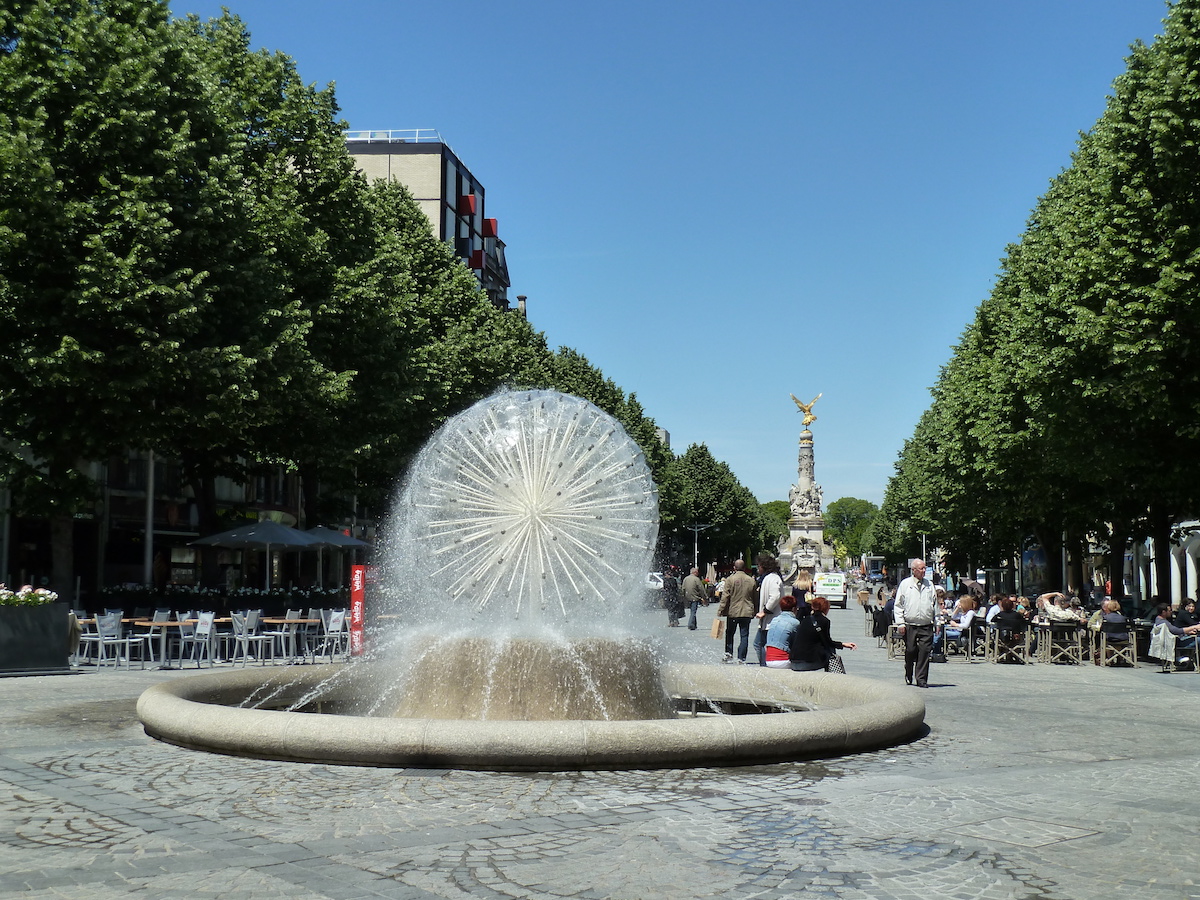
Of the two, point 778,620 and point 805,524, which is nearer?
point 778,620

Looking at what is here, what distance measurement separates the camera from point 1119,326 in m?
21.3

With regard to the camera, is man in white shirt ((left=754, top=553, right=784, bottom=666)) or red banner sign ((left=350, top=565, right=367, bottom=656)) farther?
red banner sign ((left=350, top=565, right=367, bottom=656))

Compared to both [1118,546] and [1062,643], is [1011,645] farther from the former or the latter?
[1118,546]

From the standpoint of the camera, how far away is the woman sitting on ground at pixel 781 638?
48.0 feet

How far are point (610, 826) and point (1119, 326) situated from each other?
57.9 ft

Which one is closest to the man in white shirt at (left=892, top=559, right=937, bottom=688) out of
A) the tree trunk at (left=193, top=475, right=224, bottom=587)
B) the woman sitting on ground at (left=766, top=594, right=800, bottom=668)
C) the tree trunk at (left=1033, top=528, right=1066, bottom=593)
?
the woman sitting on ground at (left=766, top=594, right=800, bottom=668)

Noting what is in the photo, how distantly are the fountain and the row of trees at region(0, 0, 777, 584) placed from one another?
9268 mm

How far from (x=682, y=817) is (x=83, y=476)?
60.0 feet

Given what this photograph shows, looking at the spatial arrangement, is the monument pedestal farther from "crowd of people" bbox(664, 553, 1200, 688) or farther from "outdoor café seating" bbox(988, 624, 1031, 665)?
"outdoor café seating" bbox(988, 624, 1031, 665)

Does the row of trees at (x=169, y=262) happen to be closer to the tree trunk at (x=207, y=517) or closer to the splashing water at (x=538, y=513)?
the tree trunk at (x=207, y=517)

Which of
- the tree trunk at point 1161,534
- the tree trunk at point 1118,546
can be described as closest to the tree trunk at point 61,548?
the tree trunk at point 1161,534

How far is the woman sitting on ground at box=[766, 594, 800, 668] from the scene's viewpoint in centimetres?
1463

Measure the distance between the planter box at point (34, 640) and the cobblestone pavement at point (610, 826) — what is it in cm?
752

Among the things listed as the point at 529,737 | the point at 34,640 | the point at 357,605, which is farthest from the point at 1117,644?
the point at 34,640
